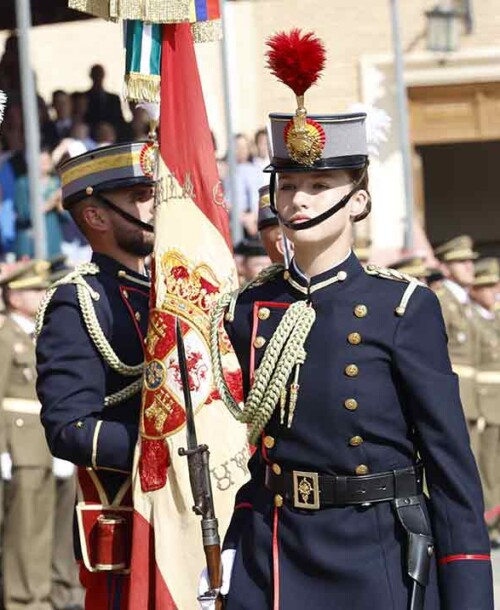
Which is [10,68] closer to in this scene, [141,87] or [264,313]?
[141,87]

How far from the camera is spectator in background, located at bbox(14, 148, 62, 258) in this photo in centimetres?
1253

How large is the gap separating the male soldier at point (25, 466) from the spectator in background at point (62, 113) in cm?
454

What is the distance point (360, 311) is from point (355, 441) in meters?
0.30

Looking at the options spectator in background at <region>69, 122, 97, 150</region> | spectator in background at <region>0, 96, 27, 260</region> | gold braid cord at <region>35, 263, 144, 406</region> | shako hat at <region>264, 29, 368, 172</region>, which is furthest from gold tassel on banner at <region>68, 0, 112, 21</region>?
spectator in background at <region>69, 122, 97, 150</region>

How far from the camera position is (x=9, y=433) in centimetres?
917

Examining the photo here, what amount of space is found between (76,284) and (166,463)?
631mm

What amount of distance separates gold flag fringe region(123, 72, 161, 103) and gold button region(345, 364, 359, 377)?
1.58m

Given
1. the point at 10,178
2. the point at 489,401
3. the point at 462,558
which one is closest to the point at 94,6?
the point at 462,558

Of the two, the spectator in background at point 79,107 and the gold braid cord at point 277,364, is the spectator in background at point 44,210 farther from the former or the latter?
the gold braid cord at point 277,364

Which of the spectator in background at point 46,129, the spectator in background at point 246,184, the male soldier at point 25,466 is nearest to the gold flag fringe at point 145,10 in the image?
the male soldier at point 25,466

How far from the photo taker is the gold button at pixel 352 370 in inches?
151

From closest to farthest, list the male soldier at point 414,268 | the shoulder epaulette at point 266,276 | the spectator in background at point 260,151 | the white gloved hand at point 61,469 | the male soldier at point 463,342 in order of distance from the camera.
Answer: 1. the shoulder epaulette at point 266,276
2. the white gloved hand at point 61,469
3. the male soldier at point 414,268
4. the male soldier at point 463,342
5. the spectator in background at point 260,151

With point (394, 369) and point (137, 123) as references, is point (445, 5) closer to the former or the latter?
point (137, 123)

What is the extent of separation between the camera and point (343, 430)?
381 centimetres
